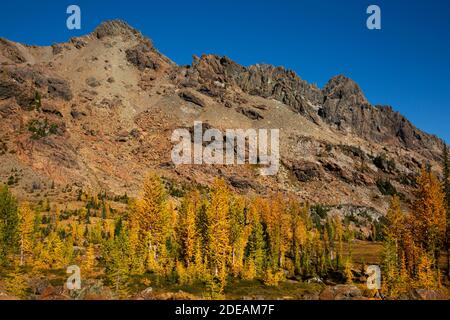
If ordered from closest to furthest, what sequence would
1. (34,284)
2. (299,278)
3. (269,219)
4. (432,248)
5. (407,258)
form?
(34,284), (432,248), (407,258), (299,278), (269,219)

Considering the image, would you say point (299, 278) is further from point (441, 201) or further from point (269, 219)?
point (441, 201)

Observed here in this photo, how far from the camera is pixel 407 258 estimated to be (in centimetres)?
5591

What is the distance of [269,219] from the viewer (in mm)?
81562

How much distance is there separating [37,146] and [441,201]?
175672mm

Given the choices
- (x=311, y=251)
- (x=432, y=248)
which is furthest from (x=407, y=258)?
(x=311, y=251)

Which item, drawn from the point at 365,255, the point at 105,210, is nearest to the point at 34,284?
the point at 365,255

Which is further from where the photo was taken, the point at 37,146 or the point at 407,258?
the point at 37,146

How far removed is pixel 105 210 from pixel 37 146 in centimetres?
7255

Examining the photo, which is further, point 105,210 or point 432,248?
point 105,210
